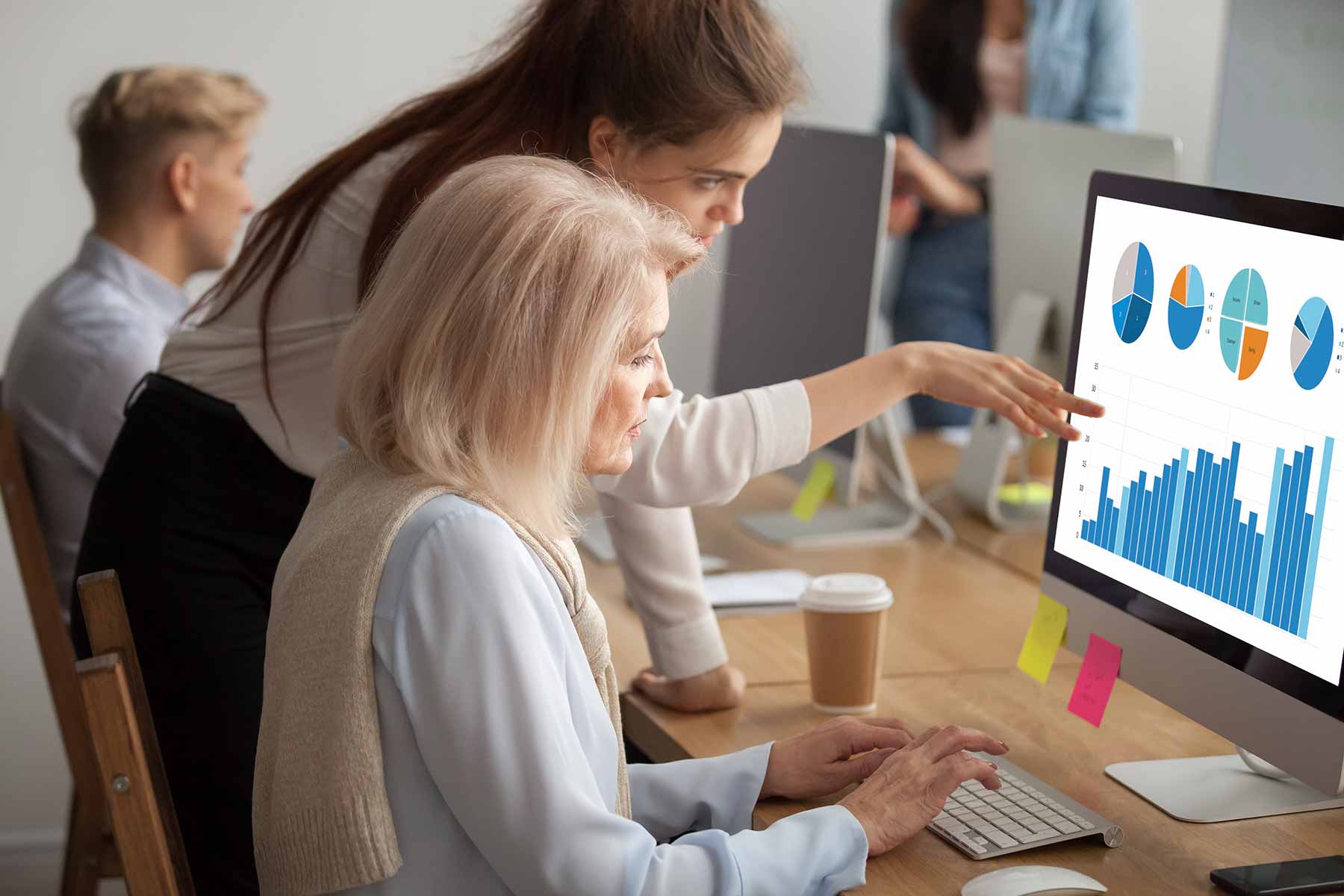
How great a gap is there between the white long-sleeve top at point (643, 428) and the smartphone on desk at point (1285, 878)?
56 cm

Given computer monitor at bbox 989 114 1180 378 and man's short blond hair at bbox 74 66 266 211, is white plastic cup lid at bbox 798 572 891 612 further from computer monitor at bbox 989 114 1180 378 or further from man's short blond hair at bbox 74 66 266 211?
man's short blond hair at bbox 74 66 266 211

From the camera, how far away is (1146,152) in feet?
6.31

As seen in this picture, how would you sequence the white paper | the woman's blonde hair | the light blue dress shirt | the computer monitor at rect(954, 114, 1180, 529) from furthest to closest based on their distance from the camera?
the light blue dress shirt → the computer monitor at rect(954, 114, 1180, 529) → the white paper → the woman's blonde hair

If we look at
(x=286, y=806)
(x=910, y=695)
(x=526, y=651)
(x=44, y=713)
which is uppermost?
(x=526, y=651)

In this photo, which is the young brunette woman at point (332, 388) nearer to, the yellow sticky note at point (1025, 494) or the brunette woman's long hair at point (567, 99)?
the brunette woman's long hair at point (567, 99)

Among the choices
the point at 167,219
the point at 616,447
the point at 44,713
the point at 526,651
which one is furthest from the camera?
the point at 44,713

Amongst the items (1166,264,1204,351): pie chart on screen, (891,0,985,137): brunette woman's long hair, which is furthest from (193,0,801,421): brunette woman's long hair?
(891,0,985,137): brunette woman's long hair

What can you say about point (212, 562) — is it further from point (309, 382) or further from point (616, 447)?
point (616, 447)

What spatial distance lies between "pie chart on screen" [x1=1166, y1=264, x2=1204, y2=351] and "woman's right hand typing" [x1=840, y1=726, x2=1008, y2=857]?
0.38 meters

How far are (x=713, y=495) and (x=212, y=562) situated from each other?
1.72 ft

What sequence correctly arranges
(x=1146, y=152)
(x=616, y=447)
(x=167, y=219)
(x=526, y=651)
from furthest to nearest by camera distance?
(x=167, y=219) → (x=1146, y=152) → (x=616, y=447) → (x=526, y=651)

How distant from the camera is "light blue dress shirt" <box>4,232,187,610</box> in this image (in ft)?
7.11

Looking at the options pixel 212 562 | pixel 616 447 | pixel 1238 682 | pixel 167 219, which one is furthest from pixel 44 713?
pixel 1238 682

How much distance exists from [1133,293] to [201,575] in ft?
3.14
